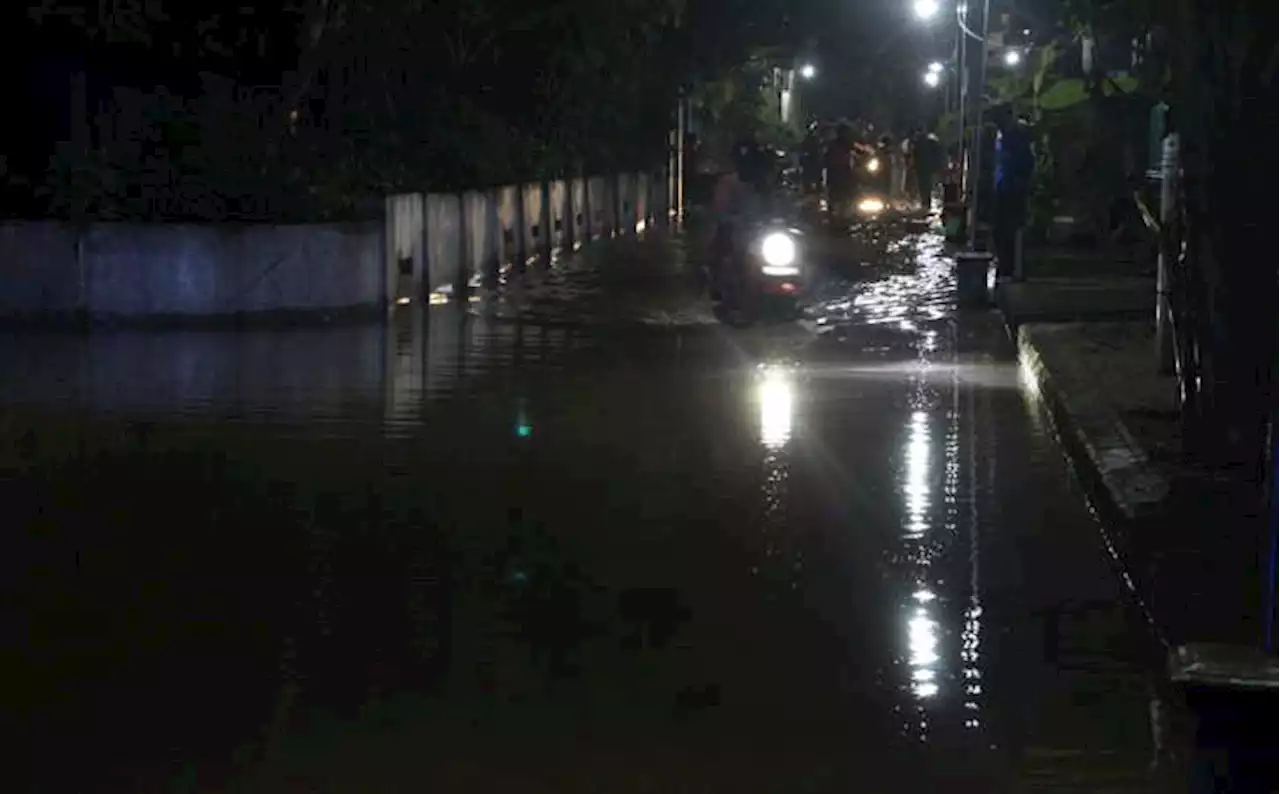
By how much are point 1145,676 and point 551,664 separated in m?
2.20

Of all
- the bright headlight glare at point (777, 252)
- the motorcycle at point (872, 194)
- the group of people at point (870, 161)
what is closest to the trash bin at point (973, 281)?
the bright headlight glare at point (777, 252)

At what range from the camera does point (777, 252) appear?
19.9 metres

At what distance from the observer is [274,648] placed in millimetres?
7836

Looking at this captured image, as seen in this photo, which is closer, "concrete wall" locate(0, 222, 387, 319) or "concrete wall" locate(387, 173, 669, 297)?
"concrete wall" locate(0, 222, 387, 319)

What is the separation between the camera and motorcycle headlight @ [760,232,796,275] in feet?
65.3

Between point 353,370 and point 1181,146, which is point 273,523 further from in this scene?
point 353,370

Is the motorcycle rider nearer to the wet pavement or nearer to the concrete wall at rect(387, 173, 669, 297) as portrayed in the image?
the concrete wall at rect(387, 173, 669, 297)

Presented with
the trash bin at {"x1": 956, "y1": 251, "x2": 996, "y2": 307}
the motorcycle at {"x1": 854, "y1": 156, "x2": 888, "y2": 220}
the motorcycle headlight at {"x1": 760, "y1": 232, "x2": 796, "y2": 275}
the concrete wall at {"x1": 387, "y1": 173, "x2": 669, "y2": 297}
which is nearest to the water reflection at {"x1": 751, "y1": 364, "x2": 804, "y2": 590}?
the motorcycle headlight at {"x1": 760, "y1": 232, "x2": 796, "y2": 275}

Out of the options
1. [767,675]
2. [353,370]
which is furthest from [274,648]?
[353,370]

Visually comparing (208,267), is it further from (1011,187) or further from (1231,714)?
(1231,714)

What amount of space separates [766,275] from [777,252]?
25 centimetres

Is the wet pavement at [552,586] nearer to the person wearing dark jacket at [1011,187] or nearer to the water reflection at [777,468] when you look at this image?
the water reflection at [777,468]

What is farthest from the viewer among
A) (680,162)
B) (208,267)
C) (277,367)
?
(680,162)

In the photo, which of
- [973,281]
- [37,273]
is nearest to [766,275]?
[973,281]
